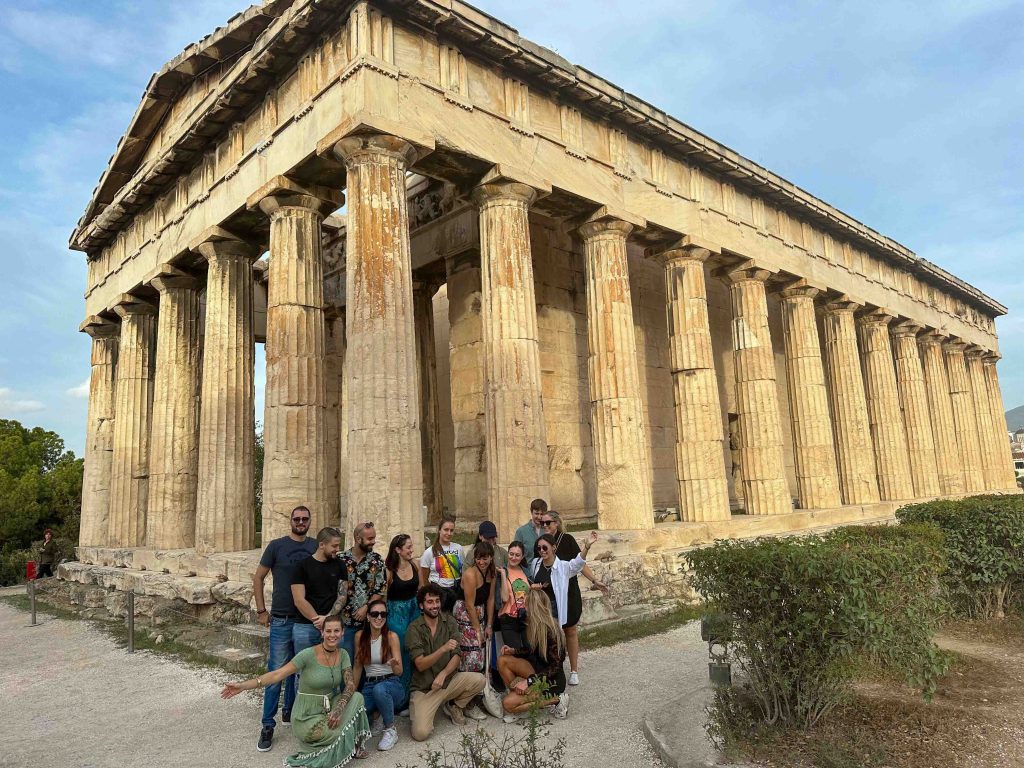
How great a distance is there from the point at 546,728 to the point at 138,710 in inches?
179

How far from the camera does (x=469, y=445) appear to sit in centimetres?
1578

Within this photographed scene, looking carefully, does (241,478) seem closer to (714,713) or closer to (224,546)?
(224,546)

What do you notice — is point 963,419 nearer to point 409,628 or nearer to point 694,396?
point 694,396

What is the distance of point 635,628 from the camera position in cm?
1016

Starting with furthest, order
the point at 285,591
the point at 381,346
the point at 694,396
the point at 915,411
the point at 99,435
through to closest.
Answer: the point at 915,411 < the point at 99,435 < the point at 694,396 < the point at 381,346 < the point at 285,591

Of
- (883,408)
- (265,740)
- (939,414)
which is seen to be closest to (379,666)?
(265,740)

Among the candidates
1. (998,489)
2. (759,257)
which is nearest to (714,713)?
(759,257)

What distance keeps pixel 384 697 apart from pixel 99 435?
16.6 m

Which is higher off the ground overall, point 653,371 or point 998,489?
point 653,371

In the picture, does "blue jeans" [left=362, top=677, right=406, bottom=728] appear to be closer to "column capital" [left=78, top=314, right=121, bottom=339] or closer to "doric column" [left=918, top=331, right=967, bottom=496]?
"column capital" [left=78, top=314, right=121, bottom=339]

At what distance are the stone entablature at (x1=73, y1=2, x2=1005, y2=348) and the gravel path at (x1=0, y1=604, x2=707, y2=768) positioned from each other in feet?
26.6

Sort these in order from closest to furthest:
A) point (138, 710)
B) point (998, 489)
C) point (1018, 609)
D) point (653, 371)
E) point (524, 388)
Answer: point (138, 710) < point (1018, 609) < point (524, 388) < point (653, 371) < point (998, 489)

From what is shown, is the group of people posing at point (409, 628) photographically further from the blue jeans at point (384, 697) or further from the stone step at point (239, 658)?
the stone step at point (239, 658)

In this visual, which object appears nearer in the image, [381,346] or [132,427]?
[381,346]
